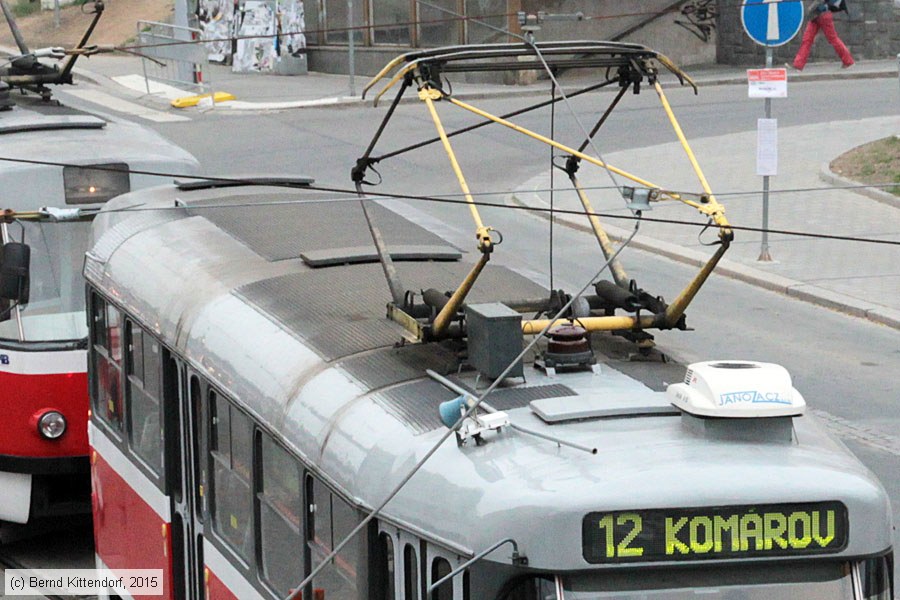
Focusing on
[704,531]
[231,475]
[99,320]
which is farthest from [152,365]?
[704,531]

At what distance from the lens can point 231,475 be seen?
6.67 metres

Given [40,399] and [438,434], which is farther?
[40,399]

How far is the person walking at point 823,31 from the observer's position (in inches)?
1275

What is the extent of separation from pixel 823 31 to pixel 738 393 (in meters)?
29.4

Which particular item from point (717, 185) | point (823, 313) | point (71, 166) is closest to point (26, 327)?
point (71, 166)

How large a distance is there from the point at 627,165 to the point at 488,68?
1715 cm

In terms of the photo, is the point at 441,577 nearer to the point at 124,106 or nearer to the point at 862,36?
the point at 124,106

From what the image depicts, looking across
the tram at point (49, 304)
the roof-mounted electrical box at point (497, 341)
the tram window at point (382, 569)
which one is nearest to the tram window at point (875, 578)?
the roof-mounted electrical box at point (497, 341)

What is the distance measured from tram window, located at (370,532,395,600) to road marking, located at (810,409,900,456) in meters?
6.97

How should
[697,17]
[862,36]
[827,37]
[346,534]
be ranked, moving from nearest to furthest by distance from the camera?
[346,534] → [827,37] → [862,36] → [697,17]

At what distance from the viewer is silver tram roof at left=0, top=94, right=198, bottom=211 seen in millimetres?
10352

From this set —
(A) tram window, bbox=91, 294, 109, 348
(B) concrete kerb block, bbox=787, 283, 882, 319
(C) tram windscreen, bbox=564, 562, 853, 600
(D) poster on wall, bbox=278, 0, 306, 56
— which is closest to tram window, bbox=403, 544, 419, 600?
(C) tram windscreen, bbox=564, 562, 853, 600

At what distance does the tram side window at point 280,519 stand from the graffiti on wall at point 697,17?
31.6 meters

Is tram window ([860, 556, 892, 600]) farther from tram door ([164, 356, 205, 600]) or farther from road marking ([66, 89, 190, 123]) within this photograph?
road marking ([66, 89, 190, 123])
